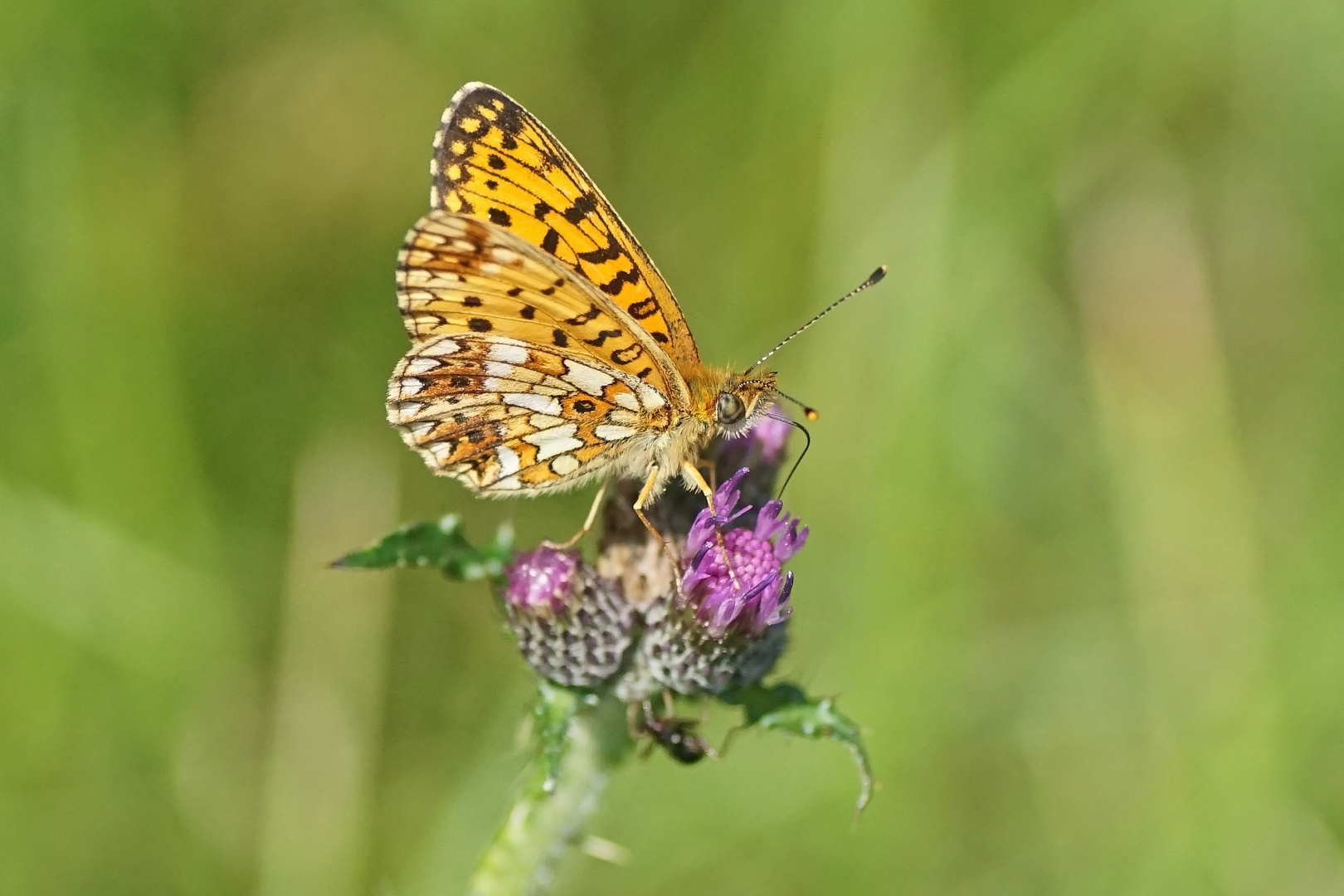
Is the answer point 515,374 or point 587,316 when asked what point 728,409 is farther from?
point 515,374

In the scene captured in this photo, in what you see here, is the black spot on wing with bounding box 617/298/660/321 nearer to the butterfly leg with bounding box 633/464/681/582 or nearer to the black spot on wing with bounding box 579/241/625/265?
the black spot on wing with bounding box 579/241/625/265

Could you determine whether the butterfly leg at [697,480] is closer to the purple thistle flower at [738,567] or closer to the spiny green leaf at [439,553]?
the purple thistle flower at [738,567]

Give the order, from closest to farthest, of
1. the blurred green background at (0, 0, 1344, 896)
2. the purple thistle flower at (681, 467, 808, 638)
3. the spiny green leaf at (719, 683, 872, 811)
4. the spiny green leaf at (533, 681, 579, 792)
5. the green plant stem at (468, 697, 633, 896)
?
the spiny green leaf at (533, 681, 579, 792) → the spiny green leaf at (719, 683, 872, 811) → the green plant stem at (468, 697, 633, 896) → the purple thistle flower at (681, 467, 808, 638) → the blurred green background at (0, 0, 1344, 896)

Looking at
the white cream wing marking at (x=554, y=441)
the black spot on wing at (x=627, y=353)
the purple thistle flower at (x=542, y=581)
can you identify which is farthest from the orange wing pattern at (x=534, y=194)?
the purple thistle flower at (x=542, y=581)

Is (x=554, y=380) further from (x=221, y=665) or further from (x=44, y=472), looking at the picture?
(x=44, y=472)

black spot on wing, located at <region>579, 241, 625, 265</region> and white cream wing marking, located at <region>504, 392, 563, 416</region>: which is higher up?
black spot on wing, located at <region>579, 241, 625, 265</region>

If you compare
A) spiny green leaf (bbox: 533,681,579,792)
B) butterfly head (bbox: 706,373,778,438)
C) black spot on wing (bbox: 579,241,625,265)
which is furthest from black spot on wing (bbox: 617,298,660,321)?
spiny green leaf (bbox: 533,681,579,792)

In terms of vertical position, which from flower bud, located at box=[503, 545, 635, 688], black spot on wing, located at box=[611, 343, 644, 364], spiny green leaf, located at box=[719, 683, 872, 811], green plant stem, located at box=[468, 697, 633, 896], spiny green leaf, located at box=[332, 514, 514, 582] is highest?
black spot on wing, located at box=[611, 343, 644, 364]

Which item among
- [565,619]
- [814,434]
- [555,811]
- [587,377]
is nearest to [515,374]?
[587,377]
